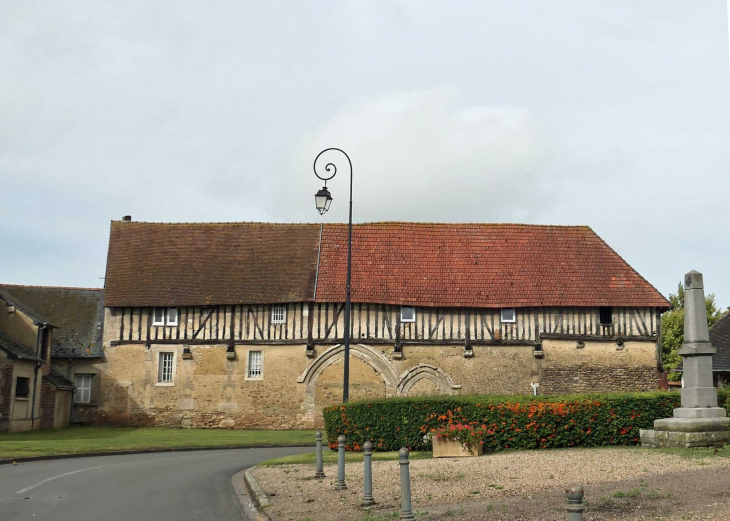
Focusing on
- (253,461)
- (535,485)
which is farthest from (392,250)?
(535,485)

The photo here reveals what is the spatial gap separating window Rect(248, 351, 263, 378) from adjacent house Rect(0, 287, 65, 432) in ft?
23.0

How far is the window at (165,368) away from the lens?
→ 102 ft

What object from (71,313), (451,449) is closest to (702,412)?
(451,449)

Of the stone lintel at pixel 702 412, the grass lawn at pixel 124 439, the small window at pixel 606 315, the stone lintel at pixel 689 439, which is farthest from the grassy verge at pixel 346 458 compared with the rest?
the small window at pixel 606 315

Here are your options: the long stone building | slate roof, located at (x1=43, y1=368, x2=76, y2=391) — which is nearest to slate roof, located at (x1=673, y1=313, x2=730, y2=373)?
the long stone building

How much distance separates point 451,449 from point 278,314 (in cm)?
1643

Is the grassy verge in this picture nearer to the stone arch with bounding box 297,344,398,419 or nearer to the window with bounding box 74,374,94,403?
the stone arch with bounding box 297,344,398,419

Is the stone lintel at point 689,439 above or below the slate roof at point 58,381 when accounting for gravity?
below

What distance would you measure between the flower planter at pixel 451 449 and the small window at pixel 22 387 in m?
17.8

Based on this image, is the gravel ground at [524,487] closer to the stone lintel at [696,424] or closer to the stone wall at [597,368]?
the stone lintel at [696,424]

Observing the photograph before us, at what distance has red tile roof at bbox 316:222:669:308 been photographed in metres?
31.2

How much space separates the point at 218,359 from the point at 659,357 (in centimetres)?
1761

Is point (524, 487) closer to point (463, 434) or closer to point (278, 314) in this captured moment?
point (463, 434)

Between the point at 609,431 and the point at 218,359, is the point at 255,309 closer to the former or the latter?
the point at 218,359
